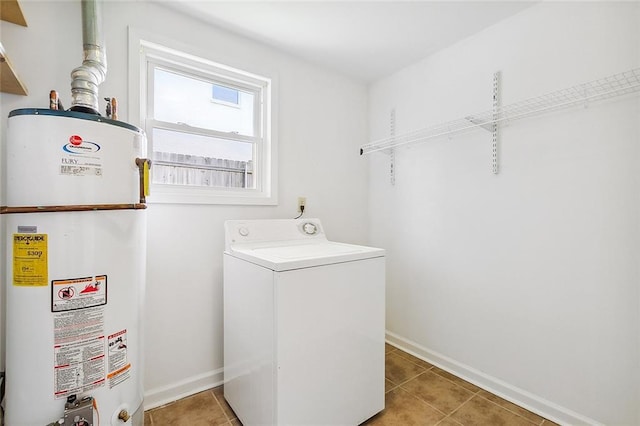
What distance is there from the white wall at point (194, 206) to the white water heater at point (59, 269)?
603mm

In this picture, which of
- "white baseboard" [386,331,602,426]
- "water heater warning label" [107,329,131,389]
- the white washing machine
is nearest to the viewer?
"water heater warning label" [107,329,131,389]

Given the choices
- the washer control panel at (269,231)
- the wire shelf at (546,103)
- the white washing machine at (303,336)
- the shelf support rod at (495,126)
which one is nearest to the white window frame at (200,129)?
the washer control panel at (269,231)

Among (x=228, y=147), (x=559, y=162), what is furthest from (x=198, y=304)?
(x=559, y=162)

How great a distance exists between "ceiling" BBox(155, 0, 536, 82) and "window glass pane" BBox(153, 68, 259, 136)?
0.39 metres

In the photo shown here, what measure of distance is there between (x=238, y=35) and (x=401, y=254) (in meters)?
2.05

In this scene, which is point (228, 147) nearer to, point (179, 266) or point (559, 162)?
point (179, 266)

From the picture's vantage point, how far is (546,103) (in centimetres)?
158

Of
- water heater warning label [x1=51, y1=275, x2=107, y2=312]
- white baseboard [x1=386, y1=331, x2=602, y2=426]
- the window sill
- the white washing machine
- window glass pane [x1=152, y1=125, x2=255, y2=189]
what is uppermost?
window glass pane [x1=152, y1=125, x2=255, y2=189]

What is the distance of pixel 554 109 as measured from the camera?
1553mm

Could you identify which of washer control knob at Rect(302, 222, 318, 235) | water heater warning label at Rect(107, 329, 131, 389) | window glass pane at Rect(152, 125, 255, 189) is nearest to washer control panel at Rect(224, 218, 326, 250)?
washer control knob at Rect(302, 222, 318, 235)

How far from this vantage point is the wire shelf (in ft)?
4.38

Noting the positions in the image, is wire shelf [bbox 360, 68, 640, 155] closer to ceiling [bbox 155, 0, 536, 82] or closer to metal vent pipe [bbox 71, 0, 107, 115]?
ceiling [bbox 155, 0, 536, 82]

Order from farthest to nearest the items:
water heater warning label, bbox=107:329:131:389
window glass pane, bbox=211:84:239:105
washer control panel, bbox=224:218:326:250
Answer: window glass pane, bbox=211:84:239:105 → washer control panel, bbox=224:218:326:250 → water heater warning label, bbox=107:329:131:389

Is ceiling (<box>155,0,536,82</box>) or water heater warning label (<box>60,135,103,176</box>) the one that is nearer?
water heater warning label (<box>60,135,103,176</box>)
